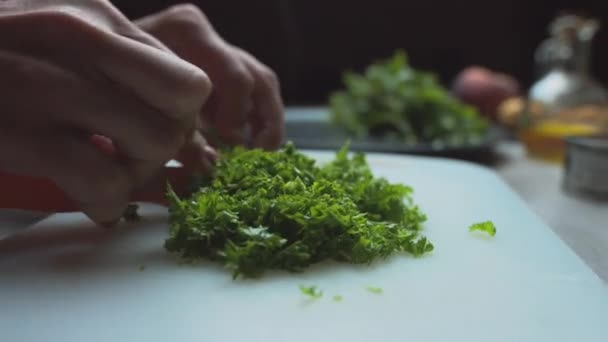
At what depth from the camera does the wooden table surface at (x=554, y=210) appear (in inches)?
35.8

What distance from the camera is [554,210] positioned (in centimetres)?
132

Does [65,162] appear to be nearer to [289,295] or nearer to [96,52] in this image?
[96,52]

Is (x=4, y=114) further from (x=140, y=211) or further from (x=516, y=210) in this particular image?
(x=516, y=210)

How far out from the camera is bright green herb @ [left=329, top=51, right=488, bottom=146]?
1.84 metres

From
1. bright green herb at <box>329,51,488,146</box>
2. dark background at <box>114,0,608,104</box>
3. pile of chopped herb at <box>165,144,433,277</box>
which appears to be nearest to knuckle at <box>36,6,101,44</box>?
pile of chopped herb at <box>165,144,433,277</box>

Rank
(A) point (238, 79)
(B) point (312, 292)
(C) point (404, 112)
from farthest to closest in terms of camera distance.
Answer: (C) point (404, 112), (A) point (238, 79), (B) point (312, 292)

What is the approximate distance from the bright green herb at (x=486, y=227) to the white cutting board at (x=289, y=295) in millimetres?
11

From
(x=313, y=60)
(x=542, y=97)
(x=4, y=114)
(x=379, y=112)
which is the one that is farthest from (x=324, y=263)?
(x=313, y=60)

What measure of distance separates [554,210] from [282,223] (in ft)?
2.52

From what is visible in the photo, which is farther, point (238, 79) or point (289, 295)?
point (238, 79)

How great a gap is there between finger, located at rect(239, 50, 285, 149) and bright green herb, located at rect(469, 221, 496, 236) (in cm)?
41

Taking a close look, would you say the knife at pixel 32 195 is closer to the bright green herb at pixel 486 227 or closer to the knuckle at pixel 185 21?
the knuckle at pixel 185 21

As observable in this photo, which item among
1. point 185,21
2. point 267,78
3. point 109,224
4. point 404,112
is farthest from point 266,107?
point 404,112

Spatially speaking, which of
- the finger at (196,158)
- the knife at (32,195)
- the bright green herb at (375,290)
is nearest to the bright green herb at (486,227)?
the bright green herb at (375,290)
